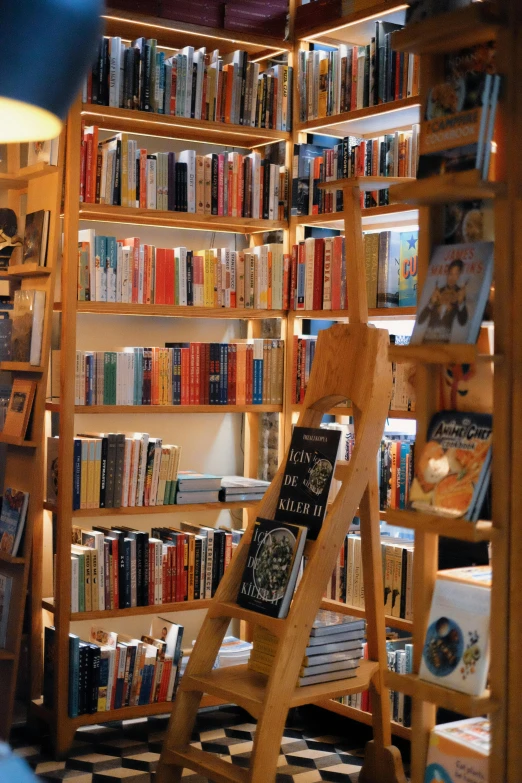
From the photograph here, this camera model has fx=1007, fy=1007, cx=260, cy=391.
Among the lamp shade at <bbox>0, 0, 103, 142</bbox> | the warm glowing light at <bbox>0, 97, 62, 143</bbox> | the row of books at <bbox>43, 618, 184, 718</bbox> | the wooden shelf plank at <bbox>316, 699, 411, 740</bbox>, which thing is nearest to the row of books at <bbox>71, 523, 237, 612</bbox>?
the row of books at <bbox>43, 618, 184, 718</bbox>

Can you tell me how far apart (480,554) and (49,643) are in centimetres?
170

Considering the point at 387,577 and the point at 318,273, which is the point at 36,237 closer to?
the point at 318,273

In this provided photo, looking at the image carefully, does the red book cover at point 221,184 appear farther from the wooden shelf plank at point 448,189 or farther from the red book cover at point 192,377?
the wooden shelf plank at point 448,189

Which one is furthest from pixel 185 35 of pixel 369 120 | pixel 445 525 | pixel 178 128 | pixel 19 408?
pixel 445 525

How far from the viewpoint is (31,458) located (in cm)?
366

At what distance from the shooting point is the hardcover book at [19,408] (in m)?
3.61

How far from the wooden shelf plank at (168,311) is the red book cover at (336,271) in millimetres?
316

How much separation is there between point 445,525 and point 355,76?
2287mm

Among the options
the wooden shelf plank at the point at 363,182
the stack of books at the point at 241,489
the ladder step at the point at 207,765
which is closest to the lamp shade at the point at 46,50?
the wooden shelf plank at the point at 363,182

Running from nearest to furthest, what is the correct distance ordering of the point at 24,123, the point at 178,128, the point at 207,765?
the point at 24,123 → the point at 207,765 → the point at 178,128

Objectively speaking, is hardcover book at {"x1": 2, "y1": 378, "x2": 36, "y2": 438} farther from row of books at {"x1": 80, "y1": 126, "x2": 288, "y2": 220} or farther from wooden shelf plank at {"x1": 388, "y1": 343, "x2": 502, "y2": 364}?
wooden shelf plank at {"x1": 388, "y1": 343, "x2": 502, "y2": 364}

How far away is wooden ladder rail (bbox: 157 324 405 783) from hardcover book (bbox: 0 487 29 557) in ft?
2.96

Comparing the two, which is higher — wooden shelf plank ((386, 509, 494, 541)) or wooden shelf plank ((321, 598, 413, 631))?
wooden shelf plank ((386, 509, 494, 541))

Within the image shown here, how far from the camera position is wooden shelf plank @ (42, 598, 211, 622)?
3.67 metres
